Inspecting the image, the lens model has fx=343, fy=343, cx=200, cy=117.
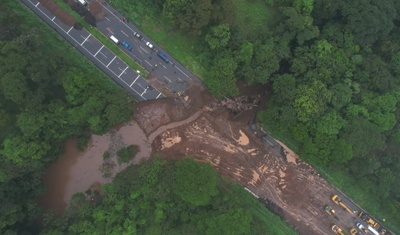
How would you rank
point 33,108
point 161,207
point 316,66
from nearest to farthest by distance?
point 33,108 → point 161,207 → point 316,66

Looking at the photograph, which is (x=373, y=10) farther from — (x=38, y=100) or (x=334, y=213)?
(x=38, y=100)

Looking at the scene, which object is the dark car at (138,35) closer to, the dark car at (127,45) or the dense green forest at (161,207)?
the dark car at (127,45)

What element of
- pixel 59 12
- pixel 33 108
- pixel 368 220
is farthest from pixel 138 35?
→ pixel 368 220

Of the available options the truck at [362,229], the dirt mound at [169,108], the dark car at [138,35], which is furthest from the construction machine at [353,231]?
the dark car at [138,35]

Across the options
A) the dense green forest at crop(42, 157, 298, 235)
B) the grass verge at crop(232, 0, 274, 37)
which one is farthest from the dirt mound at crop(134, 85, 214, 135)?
the grass verge at crop(232, 0, 274, 37)

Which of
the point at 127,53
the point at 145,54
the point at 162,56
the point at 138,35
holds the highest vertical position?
the point at 138,35

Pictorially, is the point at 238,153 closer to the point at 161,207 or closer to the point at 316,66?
the point at 161,207

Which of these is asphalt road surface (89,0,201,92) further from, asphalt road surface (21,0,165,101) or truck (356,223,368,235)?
truck (356,223,368,235)

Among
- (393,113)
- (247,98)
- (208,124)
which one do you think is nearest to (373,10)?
(393,113)
